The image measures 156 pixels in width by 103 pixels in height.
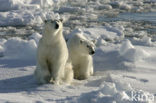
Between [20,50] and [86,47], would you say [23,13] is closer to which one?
[20,50]

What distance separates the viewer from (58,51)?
483 cm

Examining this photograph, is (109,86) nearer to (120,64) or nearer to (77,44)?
(77,44)

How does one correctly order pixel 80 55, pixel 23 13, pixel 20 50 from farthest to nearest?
1. pixel 23 13
2. pixel 20 50
3. pixel 80 55

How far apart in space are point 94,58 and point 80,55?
39.6 inches

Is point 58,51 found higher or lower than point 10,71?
higher

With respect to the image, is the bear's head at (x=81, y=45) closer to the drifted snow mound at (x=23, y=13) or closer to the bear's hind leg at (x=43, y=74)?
the bear's hind leg at (x=43, y=74)

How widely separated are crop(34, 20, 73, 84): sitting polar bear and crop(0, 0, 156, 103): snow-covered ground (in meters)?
0.20

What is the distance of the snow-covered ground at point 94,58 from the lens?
3932 millimetres

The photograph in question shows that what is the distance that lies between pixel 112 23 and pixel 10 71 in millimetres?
6684

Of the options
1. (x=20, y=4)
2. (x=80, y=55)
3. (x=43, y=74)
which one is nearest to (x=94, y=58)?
(x=80, y=55)

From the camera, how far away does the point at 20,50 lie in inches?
292

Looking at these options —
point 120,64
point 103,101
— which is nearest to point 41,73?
point 103,101

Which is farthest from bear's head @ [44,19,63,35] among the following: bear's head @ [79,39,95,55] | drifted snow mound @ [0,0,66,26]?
drifted snow mound @ [0,0,66,26]

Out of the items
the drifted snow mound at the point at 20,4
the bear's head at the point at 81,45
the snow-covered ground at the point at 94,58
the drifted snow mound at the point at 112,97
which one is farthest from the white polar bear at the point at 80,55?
the drifted snow mound at the point at 20,4
